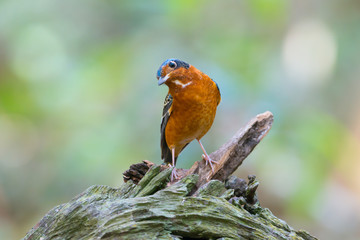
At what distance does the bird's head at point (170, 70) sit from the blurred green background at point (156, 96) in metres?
2.14

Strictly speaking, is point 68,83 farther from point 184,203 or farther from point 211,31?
point 184,203

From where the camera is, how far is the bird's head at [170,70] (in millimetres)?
5180

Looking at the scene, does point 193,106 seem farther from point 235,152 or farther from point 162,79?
point 235,152

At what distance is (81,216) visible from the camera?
3.51 meters

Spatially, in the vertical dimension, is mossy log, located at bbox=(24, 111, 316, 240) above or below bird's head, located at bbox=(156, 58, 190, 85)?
below

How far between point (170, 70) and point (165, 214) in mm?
2224

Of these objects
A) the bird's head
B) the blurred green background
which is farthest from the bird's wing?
the blurred green background

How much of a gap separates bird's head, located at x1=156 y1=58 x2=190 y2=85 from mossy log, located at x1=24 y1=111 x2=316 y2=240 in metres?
1.56

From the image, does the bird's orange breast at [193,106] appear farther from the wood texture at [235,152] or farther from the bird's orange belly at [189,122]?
the wood texture at [235,152]

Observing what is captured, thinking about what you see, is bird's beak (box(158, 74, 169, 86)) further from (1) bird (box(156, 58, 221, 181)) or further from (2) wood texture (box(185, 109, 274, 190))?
(2) wood texture (box(185, 109, 274, 190))

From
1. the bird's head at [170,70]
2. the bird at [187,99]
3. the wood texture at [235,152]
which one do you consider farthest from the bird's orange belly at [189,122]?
the wood texture at [235,152]

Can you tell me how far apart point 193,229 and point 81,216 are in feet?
2.84

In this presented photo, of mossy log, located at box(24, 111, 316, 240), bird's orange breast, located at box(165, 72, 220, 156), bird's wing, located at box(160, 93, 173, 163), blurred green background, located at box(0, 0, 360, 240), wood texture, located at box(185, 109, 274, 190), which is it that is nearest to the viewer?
mossy log, located at box(24, 111, 316, 240)

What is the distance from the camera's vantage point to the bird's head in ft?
17.0
